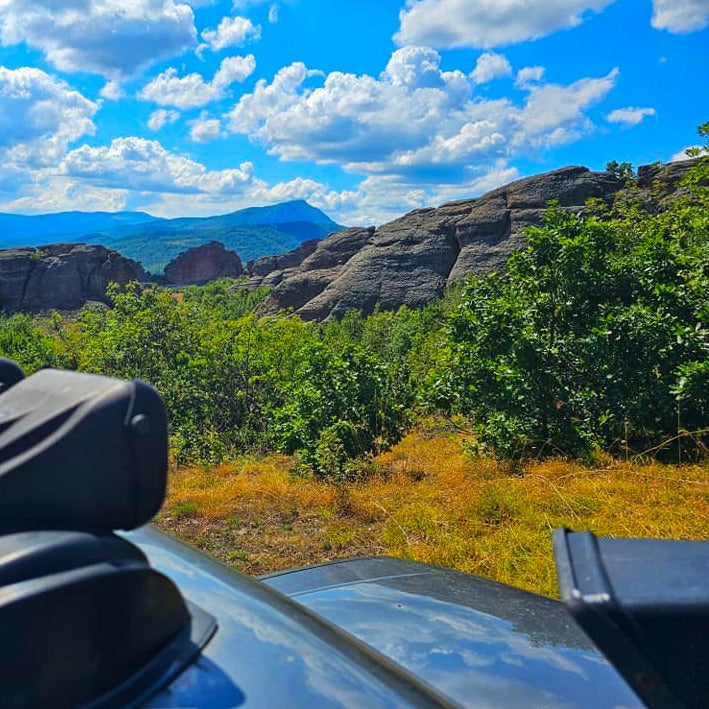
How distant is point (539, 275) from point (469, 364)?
121 cm

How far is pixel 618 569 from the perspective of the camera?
88cm

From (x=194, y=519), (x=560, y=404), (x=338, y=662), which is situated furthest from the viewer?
(x=560, y=404)

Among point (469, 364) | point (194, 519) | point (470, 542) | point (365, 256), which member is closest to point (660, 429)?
point (469, 364)

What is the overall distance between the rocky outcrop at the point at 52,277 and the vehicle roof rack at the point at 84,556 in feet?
198

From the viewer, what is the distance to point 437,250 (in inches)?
2074

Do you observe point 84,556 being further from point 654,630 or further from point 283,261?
point 283,261

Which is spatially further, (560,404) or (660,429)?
(560,404)

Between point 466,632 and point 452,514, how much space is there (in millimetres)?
3145

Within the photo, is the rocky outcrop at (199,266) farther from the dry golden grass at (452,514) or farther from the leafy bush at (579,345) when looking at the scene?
the dry golden grass at (452,514)

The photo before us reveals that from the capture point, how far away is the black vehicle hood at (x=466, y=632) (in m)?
1.43

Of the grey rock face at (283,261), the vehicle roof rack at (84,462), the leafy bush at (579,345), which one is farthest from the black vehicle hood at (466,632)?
the grey rock face at (283,261)

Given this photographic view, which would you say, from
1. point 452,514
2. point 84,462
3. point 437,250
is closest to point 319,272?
point 437,250

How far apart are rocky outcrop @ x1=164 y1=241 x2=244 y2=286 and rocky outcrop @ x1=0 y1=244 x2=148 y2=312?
32430 millimetres

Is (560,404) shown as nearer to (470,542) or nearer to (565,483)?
(565,483)
